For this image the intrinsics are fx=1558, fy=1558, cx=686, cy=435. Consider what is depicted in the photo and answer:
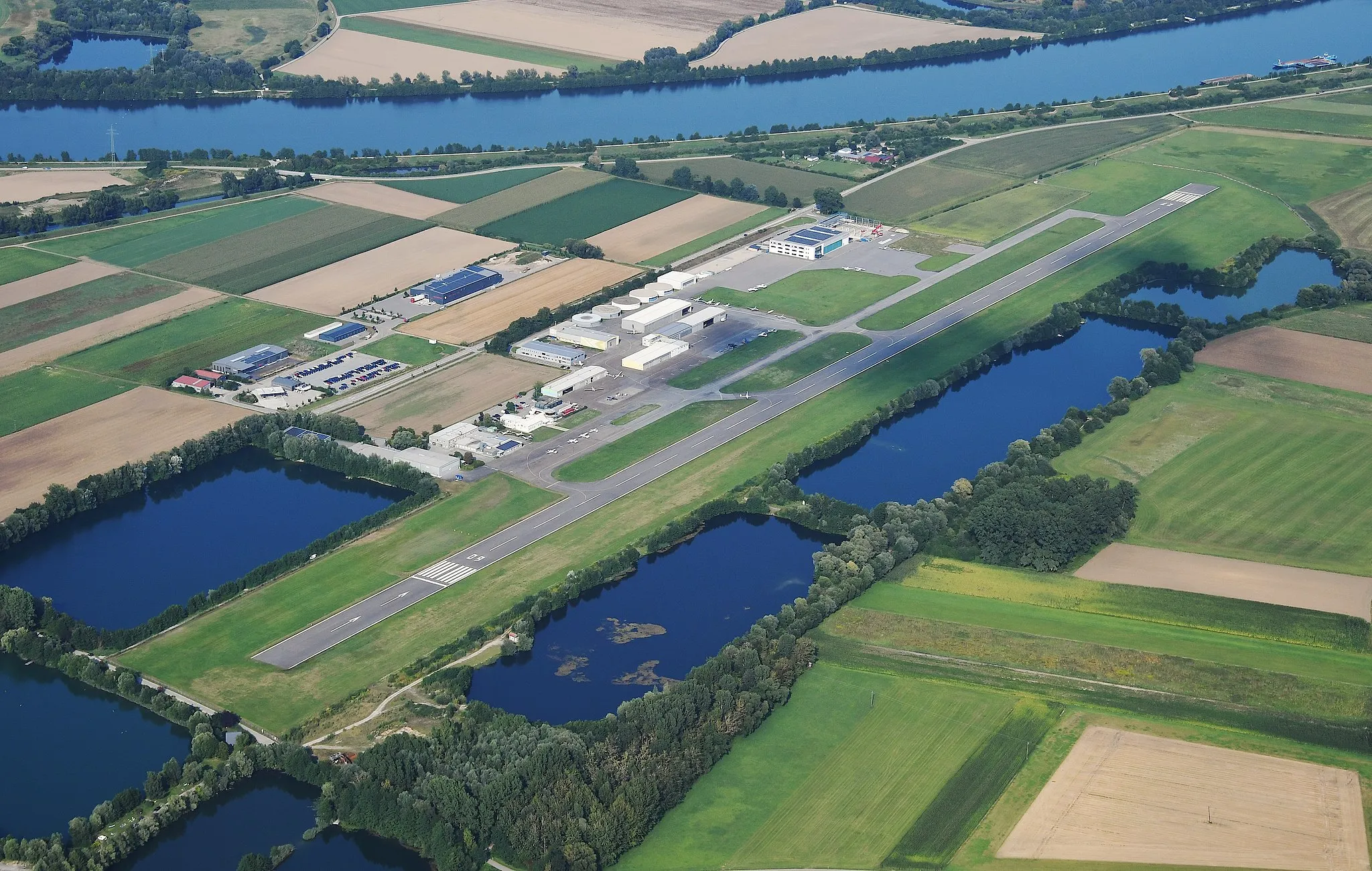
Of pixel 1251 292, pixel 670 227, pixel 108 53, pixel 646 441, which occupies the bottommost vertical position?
pixel 646 441

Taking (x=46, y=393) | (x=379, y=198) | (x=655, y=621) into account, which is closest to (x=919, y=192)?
(x=379, y=198)

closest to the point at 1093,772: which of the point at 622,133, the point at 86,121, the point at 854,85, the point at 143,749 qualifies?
the point at 143,749

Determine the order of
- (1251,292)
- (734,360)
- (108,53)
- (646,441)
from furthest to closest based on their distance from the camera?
(108,53) → (1251,292) → (734,360) → (646,441)

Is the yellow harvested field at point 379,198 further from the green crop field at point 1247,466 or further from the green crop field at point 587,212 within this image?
the green crop field at point 1247,466

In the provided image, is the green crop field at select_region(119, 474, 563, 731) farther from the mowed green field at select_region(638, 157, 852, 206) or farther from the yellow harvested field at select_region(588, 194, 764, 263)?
the mowed green field at select_region(638, 157, 852, 206)

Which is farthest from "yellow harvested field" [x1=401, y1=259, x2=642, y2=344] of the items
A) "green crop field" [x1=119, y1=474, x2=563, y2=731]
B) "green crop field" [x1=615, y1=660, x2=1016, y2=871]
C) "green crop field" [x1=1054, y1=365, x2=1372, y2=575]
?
"green crop field" [x1=615, y1=660, x2=1016, y2=871]

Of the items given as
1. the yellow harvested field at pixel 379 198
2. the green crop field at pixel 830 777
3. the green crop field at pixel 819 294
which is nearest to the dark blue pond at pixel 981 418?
the green crop field at pixel 819 294

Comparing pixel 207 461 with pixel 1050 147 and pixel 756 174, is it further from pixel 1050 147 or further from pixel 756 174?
pixel 1050 147
